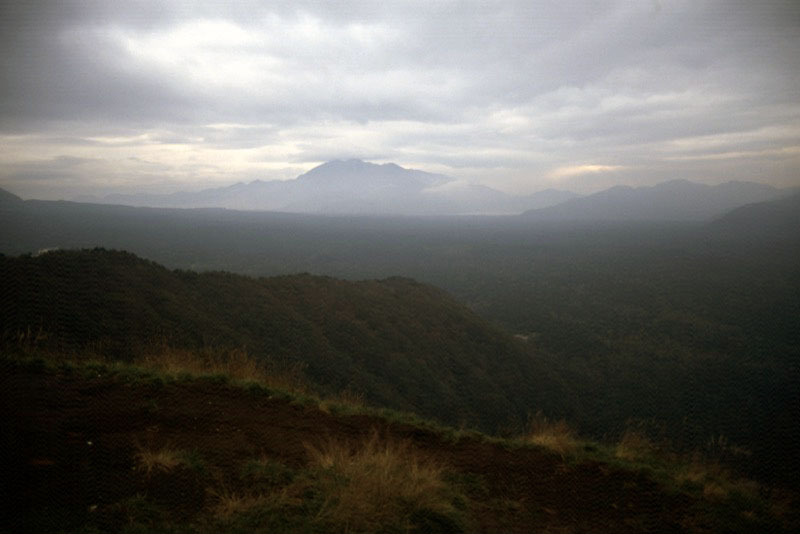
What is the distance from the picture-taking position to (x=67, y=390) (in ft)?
17.4

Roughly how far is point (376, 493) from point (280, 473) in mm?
1166

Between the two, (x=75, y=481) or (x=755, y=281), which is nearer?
(x=75, y=481)

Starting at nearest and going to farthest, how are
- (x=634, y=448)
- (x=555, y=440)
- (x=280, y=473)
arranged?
(x=280, y=473)
(x=555, y=440)
(x=634, y=448)

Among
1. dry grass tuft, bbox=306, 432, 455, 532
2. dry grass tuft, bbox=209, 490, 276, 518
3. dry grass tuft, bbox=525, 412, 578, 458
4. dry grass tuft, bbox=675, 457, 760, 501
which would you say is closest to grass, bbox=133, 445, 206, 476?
dry grass tuft, bbox=209, 490, 276, 518

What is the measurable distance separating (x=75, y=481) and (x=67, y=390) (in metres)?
2.41

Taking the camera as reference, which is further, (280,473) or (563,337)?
(563,337)

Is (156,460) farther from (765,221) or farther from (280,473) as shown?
(765,221)

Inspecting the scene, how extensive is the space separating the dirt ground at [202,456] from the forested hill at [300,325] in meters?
6.00

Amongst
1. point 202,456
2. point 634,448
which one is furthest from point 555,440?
point 202,456

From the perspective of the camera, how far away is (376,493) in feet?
11.6

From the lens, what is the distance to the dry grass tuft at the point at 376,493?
129 inches

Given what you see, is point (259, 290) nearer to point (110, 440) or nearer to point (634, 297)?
point (110, 440)

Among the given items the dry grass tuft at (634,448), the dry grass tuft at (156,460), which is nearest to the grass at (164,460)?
the dry grass tuft at (156,460)

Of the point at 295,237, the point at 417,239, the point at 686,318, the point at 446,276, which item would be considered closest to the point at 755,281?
the point at 686,318
